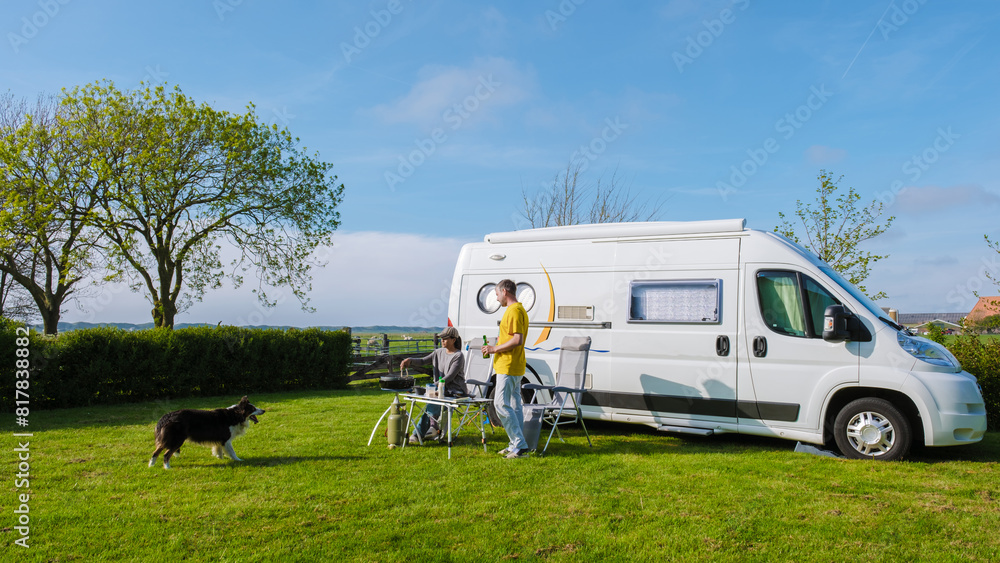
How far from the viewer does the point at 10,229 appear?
679 inches

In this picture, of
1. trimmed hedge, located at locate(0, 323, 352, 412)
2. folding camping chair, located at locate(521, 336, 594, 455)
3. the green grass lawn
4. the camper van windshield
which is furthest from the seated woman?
trimmed hedge, located at locate(0, 323, 352, 412)

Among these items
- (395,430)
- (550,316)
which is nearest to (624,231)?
(550,316)

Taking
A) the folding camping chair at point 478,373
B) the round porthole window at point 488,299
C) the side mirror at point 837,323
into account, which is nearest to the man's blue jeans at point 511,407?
the folding camping chair at point 478,373

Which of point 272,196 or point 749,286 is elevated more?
point 272,196

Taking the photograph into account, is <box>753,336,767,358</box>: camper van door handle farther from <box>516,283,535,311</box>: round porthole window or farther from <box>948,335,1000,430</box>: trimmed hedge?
<box>948,335,1000,430</box>: trimmed hedge

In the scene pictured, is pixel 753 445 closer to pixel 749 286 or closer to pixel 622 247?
pixel 749 286

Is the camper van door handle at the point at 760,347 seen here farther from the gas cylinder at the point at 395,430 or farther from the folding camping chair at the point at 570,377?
the gas cylinder at the point at 395,430

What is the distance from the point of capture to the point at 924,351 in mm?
6203

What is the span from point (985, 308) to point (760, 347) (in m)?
8.90

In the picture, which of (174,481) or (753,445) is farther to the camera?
(753,445)

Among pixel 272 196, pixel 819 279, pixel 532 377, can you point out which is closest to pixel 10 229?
pixel 272 196

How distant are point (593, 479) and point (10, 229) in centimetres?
1875

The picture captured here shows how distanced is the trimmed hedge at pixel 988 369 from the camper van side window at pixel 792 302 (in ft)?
11.7

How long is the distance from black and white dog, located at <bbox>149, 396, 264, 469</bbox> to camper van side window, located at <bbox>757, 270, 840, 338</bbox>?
552 cm
